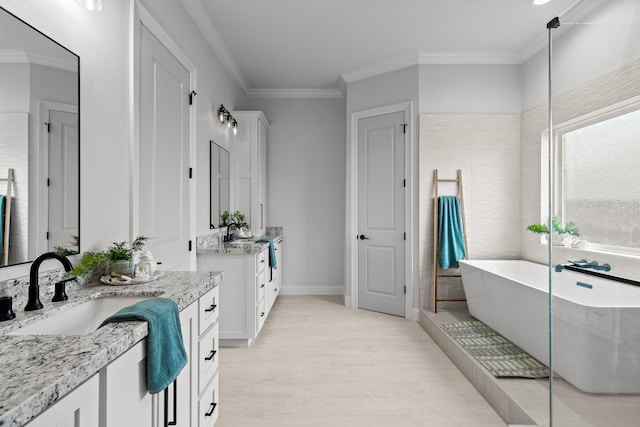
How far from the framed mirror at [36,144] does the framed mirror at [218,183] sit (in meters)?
1.77

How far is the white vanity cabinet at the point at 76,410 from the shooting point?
66cm

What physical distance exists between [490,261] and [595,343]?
7.35 feet

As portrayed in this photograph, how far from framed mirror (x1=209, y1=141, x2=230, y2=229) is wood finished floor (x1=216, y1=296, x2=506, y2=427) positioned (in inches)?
50.0

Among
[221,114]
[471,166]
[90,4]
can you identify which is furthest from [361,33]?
[90,4]

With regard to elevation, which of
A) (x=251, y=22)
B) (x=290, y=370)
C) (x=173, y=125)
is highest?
(x=251, y=22)

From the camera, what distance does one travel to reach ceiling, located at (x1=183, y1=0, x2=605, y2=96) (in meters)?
2.90

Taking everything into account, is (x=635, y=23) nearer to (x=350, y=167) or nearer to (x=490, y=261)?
(x=490, y=261)

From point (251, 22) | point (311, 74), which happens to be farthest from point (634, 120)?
point (311, 74)

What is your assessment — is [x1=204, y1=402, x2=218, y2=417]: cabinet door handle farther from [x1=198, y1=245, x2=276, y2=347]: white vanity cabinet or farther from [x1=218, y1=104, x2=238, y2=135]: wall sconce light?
[x1=218, y1=104, x2=238, y2=135]: wall sconce light

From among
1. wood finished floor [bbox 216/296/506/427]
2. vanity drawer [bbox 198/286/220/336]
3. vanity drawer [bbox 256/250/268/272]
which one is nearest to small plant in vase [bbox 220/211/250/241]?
vanity drawer [bbox 256/250/268/272]

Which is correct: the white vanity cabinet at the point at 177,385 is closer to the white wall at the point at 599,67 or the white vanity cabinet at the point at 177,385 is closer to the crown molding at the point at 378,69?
the white wall at the point at 599,67

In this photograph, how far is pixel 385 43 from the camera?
11.6ft

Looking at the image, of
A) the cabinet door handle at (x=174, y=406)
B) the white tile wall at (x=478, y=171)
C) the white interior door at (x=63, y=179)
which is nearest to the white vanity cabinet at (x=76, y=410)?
the cabinet door handle at (x=174, y=406)

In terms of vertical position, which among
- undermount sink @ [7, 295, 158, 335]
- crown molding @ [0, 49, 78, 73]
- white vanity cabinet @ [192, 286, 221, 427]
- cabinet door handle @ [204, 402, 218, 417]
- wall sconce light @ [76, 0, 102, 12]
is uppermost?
wall sconce light @ [76, 0, 102, 12]
